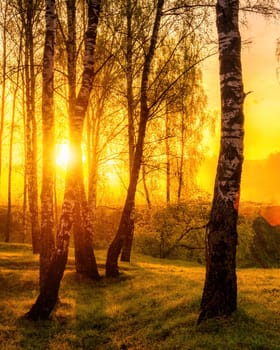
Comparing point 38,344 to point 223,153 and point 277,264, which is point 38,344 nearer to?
point 223,153

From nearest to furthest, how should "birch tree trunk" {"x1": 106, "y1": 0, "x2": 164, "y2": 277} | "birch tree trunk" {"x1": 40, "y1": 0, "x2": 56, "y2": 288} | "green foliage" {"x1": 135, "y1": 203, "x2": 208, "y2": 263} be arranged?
"birch tree trunk" {"x1": 40, "y1": 0, "x2": 56, "y2": 288}
"birch tree trunk" {"x1": 106, "y1": 0, "x2": 164, "y2": 277}
"green foliage" {"x1": 135, "y1": 203, "x2": 208, "y2": 263}

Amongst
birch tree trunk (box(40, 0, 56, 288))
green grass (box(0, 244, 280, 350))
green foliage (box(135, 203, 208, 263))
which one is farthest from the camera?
green foliage (box(135, 203, 208, 263))

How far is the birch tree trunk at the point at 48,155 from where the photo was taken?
1508 cm

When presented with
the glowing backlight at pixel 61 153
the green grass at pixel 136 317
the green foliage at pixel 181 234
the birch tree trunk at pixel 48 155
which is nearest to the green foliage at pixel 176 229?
the green foliage at pixel 181 234

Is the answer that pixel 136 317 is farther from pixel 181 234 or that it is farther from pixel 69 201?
pixel 181 234

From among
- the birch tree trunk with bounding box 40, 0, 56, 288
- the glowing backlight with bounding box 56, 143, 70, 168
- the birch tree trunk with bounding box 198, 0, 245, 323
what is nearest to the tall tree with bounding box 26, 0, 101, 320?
the birch tree trunk with bounding box 40, 0, 56, 288

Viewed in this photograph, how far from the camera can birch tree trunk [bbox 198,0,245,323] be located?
32.8 ft

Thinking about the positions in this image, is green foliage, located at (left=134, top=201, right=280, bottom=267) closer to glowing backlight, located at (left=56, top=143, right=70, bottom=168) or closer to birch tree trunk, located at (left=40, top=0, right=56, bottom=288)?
glowing backlight, located at (left=56, top=143, right=70, bottom=168)

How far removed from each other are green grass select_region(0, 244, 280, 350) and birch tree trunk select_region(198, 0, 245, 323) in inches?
18.3

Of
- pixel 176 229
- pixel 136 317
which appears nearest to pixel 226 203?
pixel 136 317

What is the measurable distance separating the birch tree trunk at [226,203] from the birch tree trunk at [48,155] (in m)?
6.65

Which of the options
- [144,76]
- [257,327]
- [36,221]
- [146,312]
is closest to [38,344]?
[146,312]

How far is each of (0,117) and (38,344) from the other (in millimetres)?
34281

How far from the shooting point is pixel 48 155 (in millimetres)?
15266
